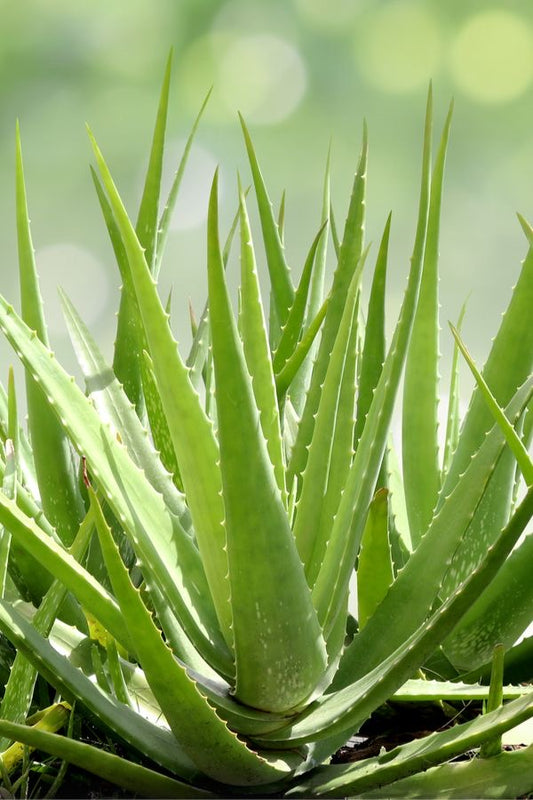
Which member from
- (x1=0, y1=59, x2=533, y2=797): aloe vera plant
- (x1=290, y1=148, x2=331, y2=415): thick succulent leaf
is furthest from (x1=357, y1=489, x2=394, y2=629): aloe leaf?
(x1=290, y1=148, x2=331, y2=415): thick succulent leaf

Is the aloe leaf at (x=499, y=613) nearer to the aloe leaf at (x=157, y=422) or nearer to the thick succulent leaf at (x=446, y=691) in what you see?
the thick succulent leaf at (x=446, y=691)

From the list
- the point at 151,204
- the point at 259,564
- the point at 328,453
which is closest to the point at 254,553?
the point at 259,564

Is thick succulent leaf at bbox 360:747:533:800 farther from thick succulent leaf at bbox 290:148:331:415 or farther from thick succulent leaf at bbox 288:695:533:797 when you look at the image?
thick succulent leaf at bbox 290:148:331:415

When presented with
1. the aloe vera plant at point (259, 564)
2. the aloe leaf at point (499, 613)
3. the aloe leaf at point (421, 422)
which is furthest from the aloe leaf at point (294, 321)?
the aloe leaf at point (499, 613)

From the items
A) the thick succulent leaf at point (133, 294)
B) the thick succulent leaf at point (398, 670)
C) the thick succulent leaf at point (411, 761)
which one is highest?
the thick succulent leaf at point (133, 294)

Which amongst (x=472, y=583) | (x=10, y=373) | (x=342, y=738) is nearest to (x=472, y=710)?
(x=342, y=738)

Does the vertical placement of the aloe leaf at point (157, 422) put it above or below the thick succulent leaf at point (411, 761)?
above

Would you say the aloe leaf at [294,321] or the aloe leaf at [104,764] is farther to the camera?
the aloe leaf at [294,321]
